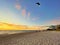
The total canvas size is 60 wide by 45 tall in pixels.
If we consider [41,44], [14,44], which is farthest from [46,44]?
[14,44]

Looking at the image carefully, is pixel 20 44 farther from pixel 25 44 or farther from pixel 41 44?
pixel 41 44

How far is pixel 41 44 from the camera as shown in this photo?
2009cm

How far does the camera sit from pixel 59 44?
19656mm

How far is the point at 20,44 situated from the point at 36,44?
2.10 m

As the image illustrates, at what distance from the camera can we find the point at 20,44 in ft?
66.0

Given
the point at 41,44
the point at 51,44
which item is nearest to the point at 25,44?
the point at 41,44

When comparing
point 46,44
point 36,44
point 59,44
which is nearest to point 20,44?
point 36,44

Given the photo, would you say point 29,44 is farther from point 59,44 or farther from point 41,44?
point 59,44

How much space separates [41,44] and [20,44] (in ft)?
9.05

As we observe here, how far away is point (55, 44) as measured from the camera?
19922 mm

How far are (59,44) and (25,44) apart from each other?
4409 millimetres

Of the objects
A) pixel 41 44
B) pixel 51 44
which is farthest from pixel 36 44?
pixel 51 44

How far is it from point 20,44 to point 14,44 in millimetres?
847

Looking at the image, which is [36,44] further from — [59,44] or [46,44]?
[59,44]
